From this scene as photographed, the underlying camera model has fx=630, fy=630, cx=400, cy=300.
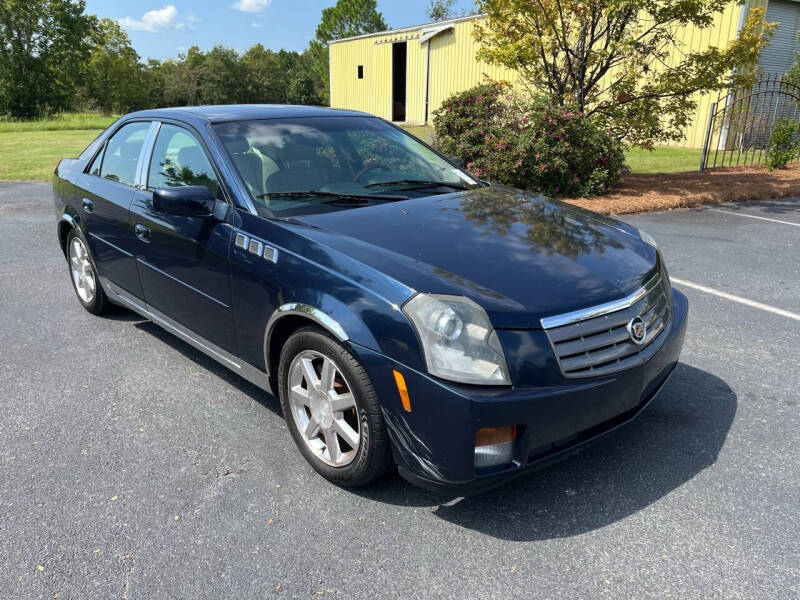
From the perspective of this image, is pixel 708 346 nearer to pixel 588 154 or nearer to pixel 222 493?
pixel 222 493

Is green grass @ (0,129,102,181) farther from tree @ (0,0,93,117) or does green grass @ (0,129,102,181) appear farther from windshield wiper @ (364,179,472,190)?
tree @ (0,0,93,117)

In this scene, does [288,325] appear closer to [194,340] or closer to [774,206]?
[194,340]

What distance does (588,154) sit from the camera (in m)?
9.68

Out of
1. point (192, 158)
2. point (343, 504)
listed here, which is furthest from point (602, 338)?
point (192, 158)

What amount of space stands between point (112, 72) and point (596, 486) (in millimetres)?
62230

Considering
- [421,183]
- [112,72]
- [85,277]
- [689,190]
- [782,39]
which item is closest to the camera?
[421,183]

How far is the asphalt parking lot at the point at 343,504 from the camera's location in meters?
2.25

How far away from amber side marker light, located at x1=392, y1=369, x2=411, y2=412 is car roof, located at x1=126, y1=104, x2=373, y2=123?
6.71 ft

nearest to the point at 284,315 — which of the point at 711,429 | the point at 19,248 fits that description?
the point at 711,429

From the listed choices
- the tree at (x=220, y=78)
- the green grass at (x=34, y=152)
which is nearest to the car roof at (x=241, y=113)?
the green grass at (x=34, y=152)

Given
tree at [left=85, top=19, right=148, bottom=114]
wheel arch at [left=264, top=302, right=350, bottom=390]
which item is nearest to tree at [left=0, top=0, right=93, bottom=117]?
tree at [left=85, top=19, right=148, bottom=114]

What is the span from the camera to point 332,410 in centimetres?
272

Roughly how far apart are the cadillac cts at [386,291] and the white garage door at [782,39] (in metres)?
17.7

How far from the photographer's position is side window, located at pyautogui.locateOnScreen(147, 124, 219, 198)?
135 inches
